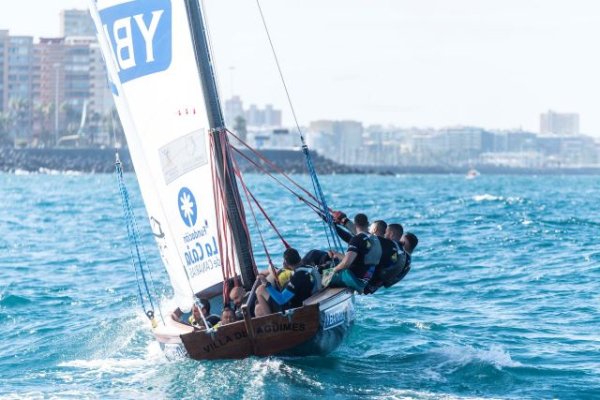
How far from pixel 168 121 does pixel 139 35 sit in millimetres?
983

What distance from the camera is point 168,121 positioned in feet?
43.7

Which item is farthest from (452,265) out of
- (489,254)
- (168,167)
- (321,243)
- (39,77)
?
(39,77)

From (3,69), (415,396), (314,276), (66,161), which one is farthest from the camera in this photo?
(3,69)

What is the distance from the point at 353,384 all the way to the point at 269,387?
946mm

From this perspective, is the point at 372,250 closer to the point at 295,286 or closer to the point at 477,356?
the point at 295,286

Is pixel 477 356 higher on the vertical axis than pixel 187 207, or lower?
lower

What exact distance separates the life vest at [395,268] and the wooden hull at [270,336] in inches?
47.2

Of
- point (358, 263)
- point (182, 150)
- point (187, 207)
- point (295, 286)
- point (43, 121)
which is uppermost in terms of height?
point (43, 121)

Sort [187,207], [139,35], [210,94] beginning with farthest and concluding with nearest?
[187,207]
[139,35]
[210,94]

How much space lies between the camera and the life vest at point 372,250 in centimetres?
1324

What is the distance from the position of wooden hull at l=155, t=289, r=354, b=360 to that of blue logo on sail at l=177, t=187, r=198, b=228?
1437 millimetres

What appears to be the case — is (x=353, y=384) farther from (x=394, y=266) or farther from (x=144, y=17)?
(x=144, y=17)

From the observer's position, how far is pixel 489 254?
25125 mm

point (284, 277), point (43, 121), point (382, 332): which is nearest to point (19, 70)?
point (43, 121)
